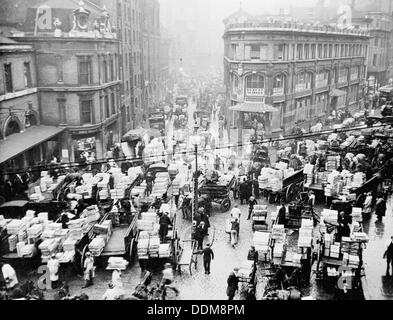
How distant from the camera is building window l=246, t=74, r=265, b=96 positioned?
42.8m

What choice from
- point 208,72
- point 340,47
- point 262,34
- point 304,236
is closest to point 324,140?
point 262,34

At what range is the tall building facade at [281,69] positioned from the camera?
41906 millimetres

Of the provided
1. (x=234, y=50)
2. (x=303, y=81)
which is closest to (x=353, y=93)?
(x=303, y=81)

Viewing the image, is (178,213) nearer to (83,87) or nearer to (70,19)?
(83,87)

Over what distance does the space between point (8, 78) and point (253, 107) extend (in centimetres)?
2185

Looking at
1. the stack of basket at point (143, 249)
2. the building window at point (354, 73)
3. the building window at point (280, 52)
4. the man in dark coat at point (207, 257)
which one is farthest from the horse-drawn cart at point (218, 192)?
the building window at point (354, 73)

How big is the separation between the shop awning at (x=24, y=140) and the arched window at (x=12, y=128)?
313 mm

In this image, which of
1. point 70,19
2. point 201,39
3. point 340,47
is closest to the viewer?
point 70,19

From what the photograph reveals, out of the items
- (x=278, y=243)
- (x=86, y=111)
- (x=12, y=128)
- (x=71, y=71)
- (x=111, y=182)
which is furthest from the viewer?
(x=86, y=111)

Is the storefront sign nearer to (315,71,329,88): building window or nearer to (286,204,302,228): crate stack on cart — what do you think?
(286,204,302,228): crate stack on cart

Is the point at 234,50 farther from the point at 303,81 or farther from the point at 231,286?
the point at 231,286

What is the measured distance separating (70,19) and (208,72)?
6412 centimetres

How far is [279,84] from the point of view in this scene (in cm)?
4394

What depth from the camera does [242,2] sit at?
53406 mm
